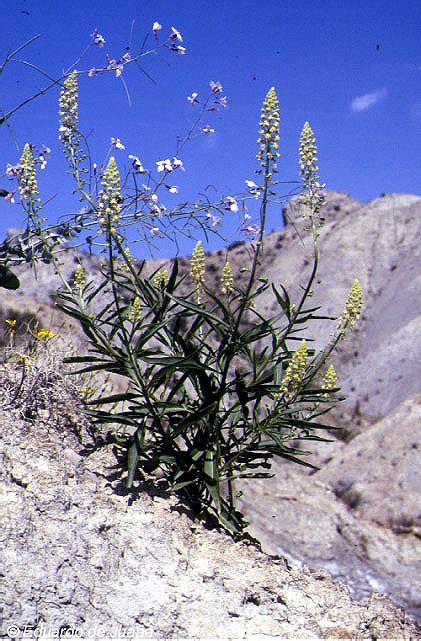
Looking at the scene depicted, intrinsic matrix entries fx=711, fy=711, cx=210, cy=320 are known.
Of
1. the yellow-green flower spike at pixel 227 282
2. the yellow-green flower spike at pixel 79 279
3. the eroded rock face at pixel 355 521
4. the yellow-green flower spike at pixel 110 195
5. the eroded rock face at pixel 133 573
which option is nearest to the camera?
the eroded rock face at pixel 133 573

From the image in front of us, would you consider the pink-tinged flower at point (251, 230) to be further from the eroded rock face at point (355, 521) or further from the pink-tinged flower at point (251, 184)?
the eroded rock face at point (355, 521)

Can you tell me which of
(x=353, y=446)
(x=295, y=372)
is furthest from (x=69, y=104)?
(x=353, y=446)

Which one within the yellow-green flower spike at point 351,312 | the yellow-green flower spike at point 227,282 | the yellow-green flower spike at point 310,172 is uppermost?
the yellow-green flower spike at point 310,172

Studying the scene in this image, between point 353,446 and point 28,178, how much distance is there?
1795cm

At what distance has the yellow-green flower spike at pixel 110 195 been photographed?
342cm

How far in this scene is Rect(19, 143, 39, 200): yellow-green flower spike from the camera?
372 centimetres

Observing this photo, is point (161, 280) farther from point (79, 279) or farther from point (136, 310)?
point (79, 279)

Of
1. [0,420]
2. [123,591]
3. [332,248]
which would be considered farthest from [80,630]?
[332,248]

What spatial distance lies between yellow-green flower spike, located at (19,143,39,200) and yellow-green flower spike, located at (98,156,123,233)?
469 mm

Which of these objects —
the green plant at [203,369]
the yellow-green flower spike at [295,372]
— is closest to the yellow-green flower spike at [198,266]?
the green plant at [203,369]

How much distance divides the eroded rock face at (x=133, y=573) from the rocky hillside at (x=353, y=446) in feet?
0.06

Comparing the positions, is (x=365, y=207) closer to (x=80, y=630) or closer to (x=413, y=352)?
(x=413, y=352)

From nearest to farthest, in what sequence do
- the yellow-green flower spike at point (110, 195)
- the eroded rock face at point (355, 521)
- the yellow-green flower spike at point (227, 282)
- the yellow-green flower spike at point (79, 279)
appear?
the yellow-green flower spike at point (110, 195) → the yellow-green flower spike at point (79, 279) → the yellow-green flower spike at point (227, 282) → the eroded rock face at point (355, 521)

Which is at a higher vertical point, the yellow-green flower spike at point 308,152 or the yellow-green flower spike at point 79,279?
the yellow-green flower spike at point 308,152
